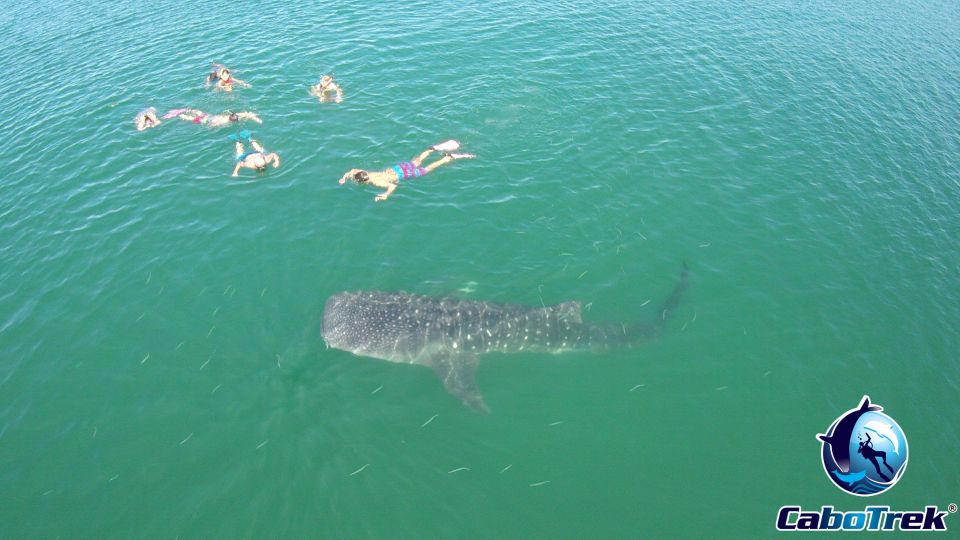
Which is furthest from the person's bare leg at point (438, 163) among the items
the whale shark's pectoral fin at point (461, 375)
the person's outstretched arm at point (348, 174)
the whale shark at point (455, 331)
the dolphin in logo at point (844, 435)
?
the dolphin in logo at point (844, 435)

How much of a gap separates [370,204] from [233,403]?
13001mm

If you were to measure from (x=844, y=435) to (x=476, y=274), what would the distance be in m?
16.1

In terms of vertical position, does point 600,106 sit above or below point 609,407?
Answer: above

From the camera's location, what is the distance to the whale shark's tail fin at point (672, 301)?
23.1 m

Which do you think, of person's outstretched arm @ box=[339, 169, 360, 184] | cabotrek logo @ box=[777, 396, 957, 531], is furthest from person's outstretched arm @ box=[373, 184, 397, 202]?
cabotrek logo @ box=[777, 396, 957, 531]

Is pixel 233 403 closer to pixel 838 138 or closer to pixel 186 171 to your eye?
pixel 186 171

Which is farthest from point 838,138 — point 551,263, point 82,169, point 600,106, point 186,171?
point 82,169

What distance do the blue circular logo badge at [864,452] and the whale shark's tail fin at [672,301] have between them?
23.6 ft

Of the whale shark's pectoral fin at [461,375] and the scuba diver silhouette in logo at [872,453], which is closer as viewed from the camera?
the scuba diver silhouette in logo at [872,453]

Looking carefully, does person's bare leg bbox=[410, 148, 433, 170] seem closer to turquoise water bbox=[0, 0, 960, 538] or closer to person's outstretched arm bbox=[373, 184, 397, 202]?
turquoise water bbox=[0, 0, 960, 538]

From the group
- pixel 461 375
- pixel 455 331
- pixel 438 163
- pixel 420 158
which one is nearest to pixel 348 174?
pixel 420 158

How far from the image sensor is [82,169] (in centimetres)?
3167

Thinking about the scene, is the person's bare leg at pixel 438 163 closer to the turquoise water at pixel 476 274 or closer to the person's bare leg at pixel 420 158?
the person's bare leg at pixel 420 158

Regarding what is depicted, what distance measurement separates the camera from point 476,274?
81.8ft
